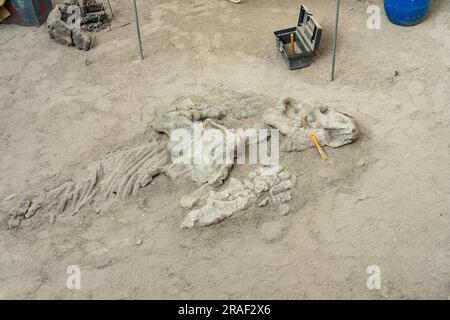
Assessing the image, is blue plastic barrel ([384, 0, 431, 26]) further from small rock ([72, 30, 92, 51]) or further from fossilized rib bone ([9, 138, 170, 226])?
small rock ([72, 30, 92, 51])

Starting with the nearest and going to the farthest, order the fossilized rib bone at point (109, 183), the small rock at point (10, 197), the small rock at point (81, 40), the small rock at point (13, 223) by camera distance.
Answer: the small rock at point (13, 223) → the fossilized rib bone at point (109, 183) → the small rock at point (10, 197) → the small rock at point (81, 40)

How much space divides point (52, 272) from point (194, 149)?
156cm

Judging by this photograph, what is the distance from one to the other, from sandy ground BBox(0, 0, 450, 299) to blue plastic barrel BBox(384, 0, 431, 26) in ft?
0.37

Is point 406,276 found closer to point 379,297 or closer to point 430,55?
point 379,297

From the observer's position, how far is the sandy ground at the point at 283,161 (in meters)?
3.87

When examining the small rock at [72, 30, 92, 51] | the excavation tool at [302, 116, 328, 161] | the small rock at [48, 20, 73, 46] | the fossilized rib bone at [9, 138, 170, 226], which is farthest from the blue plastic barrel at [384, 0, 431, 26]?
the small rock at [48, 20, 73, 46]

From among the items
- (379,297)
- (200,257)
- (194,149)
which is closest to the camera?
(379,297)

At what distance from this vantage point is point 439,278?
3721 millimetres

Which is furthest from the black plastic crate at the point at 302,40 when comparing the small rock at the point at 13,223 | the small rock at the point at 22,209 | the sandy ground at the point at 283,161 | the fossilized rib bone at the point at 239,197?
the small rock at the point at 13,223

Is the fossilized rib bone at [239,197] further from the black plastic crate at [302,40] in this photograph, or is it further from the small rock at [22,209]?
the black plastic crate at [302,40]

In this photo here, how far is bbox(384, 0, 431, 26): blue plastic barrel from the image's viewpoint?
621 cm

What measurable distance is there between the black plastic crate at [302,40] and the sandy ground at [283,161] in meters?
0.15

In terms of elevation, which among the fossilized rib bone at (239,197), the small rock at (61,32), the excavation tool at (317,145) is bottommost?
the fossilized rib bone at (239,197)

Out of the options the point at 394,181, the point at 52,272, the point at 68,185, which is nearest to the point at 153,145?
the point at 68,185
